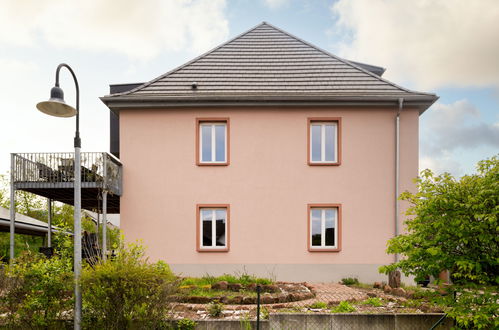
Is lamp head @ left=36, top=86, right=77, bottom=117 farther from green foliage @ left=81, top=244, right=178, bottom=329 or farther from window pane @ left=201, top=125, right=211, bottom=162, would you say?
window pane @ left=201, top=125, right=211, bottom=162

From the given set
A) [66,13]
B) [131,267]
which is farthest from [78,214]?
[66,13]

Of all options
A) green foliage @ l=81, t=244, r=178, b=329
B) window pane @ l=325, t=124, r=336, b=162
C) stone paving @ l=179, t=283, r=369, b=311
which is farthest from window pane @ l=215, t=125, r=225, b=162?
green foliage @ l=81, t=244, r=178, b=329

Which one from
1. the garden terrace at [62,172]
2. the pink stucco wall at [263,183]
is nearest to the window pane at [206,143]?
the pink stucco wall at [263,183]

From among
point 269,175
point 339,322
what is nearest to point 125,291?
point 339,322

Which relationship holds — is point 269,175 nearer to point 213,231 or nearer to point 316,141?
point 316,141

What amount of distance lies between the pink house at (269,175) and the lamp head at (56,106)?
664 centimetres

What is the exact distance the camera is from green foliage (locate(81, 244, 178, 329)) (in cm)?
561

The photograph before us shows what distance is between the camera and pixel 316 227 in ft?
40.2

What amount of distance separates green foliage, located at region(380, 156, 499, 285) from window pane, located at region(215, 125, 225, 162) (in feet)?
24.8

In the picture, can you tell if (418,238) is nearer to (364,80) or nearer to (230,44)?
(364,80)

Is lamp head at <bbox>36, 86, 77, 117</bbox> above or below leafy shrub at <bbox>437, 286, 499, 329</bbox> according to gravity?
above

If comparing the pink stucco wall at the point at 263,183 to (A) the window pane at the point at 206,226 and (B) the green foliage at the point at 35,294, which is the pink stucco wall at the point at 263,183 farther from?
(B) the green foliage at the point at 35,294

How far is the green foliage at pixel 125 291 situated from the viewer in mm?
5605

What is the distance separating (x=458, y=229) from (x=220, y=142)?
8.57 meters
